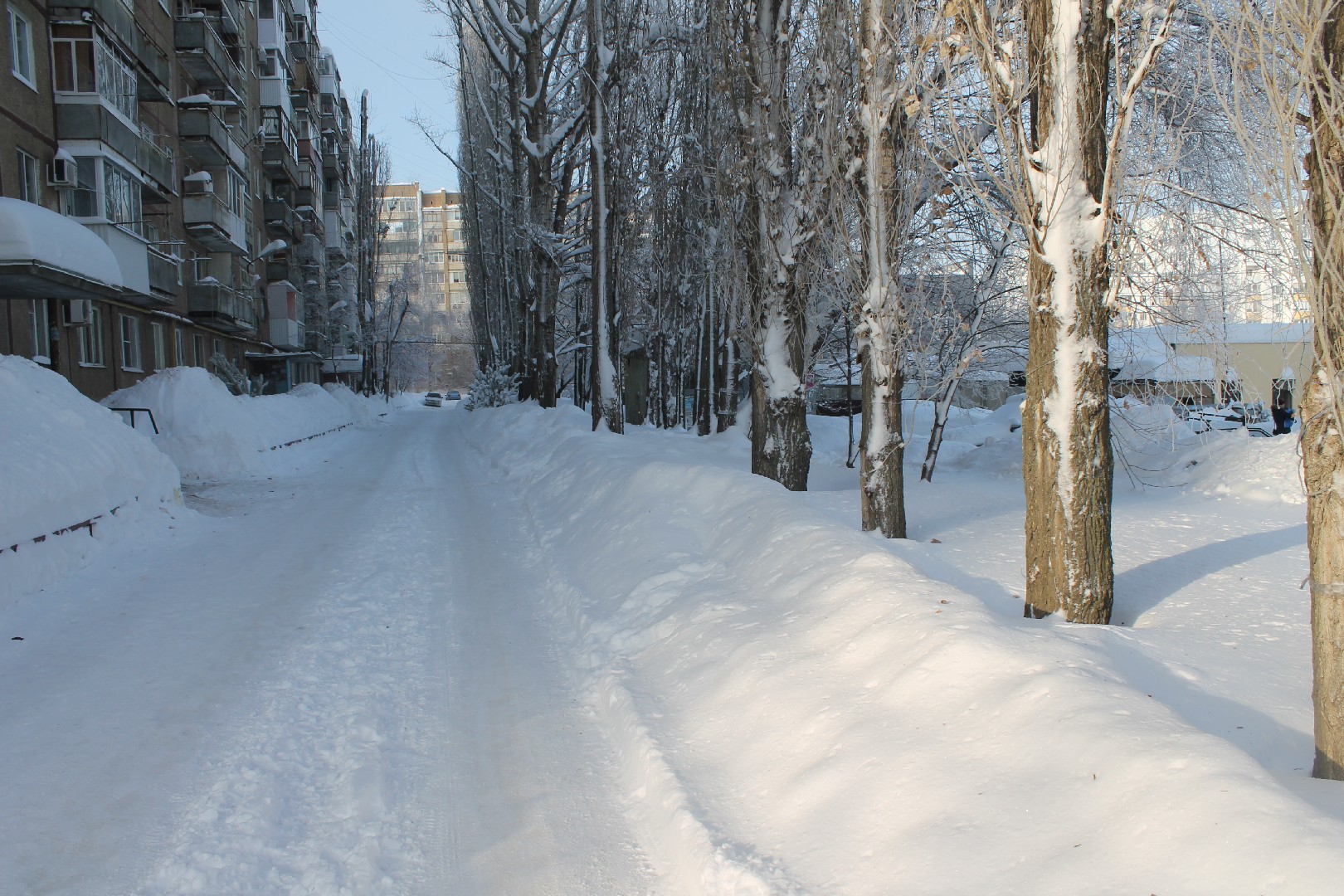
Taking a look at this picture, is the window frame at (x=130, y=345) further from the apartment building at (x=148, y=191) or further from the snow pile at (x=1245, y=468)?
the snow pile at (x=1245, y=468)

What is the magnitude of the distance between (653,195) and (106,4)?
13927mm

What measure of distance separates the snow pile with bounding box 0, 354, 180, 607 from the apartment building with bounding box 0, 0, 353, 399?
434cm

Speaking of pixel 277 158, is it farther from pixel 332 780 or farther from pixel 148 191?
pixel 332 780

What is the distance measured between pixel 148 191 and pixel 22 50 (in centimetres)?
531

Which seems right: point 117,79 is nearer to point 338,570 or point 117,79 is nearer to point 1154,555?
point 338,570

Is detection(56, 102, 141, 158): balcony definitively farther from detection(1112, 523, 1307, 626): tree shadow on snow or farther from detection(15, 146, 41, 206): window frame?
detection(1112, 523, 1307, 626): tree shadow on snow

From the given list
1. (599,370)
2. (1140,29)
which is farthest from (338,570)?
(599,370)

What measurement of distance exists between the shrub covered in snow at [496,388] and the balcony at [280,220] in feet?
39.5

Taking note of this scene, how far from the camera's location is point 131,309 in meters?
23.2

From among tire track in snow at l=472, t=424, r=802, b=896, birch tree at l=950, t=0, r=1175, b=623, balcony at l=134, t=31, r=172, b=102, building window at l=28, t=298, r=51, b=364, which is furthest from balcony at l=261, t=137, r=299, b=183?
birch tree at l=950, t=0, r=1175, b=623

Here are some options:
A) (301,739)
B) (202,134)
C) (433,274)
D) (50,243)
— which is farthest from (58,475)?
(433,274)

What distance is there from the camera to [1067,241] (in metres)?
5.30

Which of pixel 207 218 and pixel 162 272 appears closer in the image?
pixel 162 272

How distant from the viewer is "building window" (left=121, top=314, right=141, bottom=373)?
902 inches
